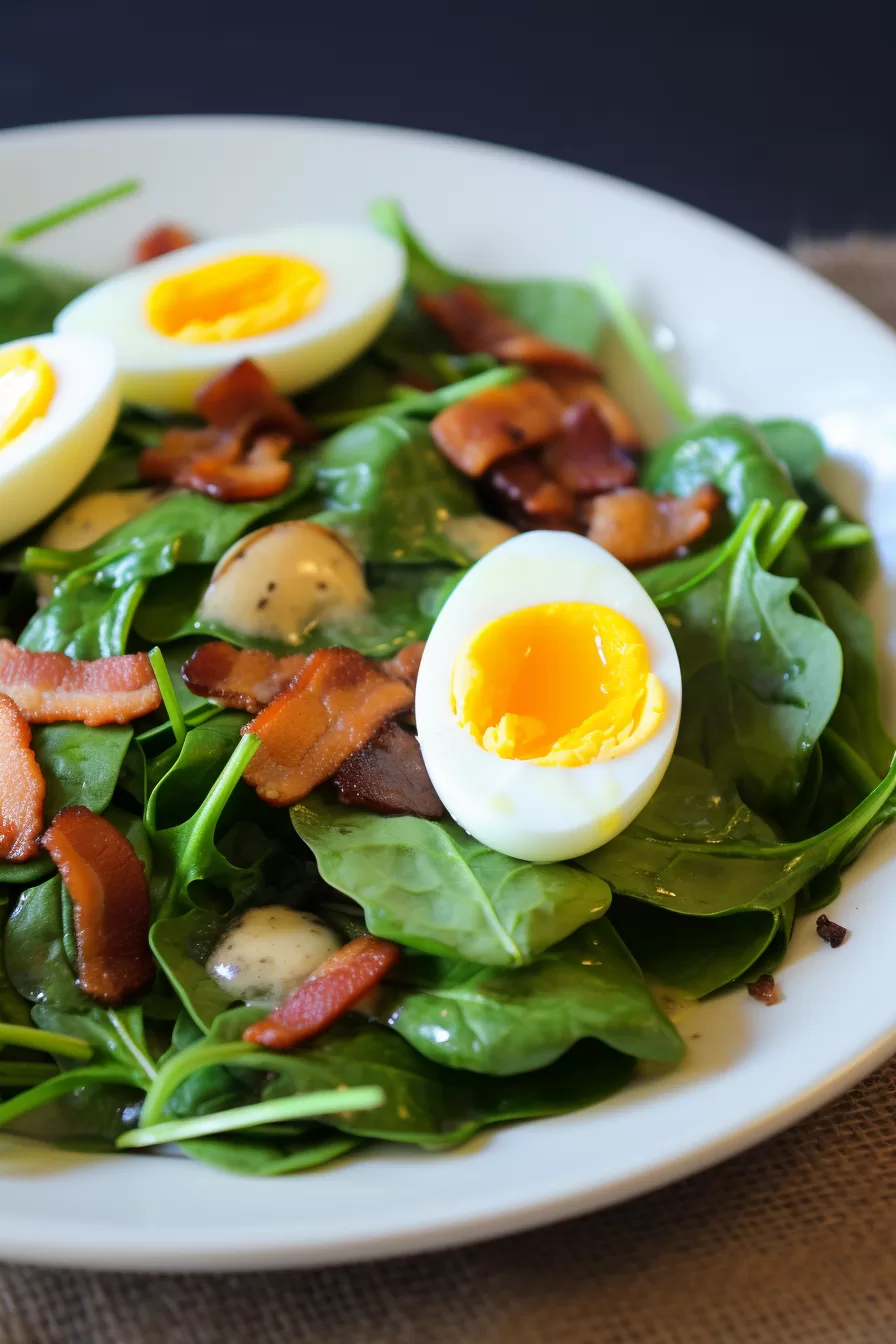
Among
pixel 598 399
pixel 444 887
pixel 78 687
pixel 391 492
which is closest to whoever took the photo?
pixel 444 887

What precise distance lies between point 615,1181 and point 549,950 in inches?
13.7

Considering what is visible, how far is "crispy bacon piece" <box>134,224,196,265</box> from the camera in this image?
2.86 metres

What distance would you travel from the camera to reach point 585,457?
251 centimetres

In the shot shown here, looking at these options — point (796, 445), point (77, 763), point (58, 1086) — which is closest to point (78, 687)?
point (77, 763)

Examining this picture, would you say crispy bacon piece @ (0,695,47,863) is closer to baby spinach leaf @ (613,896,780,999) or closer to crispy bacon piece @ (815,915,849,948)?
baby spinach leaf @ (613,896,780,999)

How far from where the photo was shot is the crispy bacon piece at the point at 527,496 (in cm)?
237

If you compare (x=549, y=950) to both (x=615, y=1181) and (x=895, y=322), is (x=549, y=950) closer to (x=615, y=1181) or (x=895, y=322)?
(x=615, y=1181)

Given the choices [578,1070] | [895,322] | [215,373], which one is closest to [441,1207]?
[578,1070]

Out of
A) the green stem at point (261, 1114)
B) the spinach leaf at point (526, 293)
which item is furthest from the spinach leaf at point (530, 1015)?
the spinach leaf at point (526, 293)

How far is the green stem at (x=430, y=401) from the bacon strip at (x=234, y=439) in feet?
0.44

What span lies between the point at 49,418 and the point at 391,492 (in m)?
0.63

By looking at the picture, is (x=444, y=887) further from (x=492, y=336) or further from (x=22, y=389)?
(x=492, y=336)

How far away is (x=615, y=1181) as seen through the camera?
4.52 feet

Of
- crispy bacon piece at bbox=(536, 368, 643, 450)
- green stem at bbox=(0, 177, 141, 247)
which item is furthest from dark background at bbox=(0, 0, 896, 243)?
crispy bacon piece at bbox=(536, 368, 643, 450)
